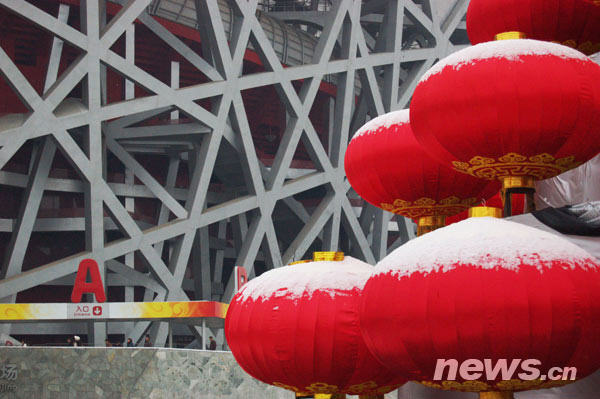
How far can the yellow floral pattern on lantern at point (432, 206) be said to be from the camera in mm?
6125

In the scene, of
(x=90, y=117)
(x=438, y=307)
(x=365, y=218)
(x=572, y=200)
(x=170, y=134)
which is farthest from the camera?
(x=365, y=218)

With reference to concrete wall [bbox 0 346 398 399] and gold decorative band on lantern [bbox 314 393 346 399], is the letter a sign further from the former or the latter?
gold decorative band on lantern [bbox 314 393 346 399]

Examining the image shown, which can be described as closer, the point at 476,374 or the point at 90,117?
the point at 476,374

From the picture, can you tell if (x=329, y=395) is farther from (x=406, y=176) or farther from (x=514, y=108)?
(x=514, y=108)

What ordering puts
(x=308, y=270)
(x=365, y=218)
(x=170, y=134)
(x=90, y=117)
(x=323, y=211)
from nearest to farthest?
(x=308, y=270)
(x=90, y=117)
(x=170, y=134)
(x=323, y=211)
(x=365, y=218)

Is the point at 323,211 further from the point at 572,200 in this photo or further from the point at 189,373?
the point at 572,200

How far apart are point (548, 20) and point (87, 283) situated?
18.1 m

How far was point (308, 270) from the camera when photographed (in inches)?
202

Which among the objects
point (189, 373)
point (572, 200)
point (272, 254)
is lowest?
point (189, 373)

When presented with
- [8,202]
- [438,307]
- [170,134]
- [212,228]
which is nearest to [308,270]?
[438,307]

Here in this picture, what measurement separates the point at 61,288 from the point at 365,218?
1083 cm

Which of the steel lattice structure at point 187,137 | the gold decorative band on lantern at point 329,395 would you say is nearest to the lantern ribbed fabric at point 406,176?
the gold decorative band on lantern at point 329,395

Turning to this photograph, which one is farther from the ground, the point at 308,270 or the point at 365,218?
the point at 365,218

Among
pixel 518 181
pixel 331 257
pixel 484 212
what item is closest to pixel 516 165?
pixel 518 181
